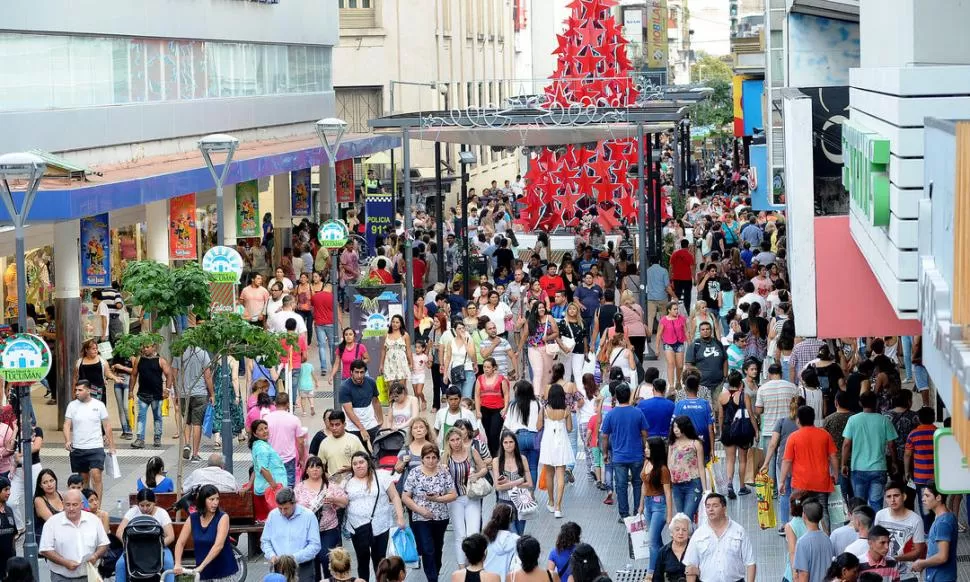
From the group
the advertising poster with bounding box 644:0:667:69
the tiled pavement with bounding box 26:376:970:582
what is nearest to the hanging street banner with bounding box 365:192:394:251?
the tiled pavement with bounding box 26:376:970:582

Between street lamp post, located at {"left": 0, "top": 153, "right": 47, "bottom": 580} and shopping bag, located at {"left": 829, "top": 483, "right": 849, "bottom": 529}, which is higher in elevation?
street lamp post, located at {"left": 0, "top": 153, "right": 47, "bottom": 580}

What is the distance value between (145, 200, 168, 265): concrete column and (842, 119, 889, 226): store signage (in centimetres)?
1743

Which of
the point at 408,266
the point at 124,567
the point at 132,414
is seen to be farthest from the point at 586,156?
the point at 124,567

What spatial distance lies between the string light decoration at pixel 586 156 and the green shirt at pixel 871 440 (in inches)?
921

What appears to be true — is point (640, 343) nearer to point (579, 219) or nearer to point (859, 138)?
point (859, 138)


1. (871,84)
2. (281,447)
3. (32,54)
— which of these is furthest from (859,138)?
(32,54)

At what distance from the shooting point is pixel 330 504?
13.5m

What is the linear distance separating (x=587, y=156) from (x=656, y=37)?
9292cm

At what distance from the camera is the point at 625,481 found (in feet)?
51.9

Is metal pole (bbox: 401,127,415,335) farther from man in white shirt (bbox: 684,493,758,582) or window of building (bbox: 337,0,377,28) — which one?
window of building (bbox: 337,0,377,28)

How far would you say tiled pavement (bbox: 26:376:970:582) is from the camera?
578 inches

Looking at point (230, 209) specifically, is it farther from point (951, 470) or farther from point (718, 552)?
point (951, 470)

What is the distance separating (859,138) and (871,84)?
0.45 meters

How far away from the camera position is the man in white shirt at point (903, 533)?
12031 millimetres
